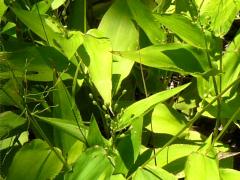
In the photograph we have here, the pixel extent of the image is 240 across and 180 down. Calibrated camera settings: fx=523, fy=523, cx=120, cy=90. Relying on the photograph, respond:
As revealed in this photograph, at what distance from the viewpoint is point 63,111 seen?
0.97 meters

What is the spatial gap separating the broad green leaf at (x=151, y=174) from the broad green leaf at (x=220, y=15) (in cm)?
28

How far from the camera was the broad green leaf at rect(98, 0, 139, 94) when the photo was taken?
3.55 ft

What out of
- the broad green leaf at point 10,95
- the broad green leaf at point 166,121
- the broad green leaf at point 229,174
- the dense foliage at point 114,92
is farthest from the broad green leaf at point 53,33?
the broad green leaf at point 229,174

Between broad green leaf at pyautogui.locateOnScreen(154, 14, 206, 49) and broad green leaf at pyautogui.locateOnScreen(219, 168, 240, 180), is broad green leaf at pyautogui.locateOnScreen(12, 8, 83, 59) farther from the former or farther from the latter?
broad green leaf at pyautogui.locateOnScreen(219, 168, 240, 180)

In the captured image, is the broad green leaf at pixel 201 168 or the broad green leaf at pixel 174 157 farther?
the broad green leaf at pixel 174 157

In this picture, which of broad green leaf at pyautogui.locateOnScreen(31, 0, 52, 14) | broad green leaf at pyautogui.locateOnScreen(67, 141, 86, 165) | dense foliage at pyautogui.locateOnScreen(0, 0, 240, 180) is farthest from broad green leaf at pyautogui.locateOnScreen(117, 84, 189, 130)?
broad green leaf at pyautogui.locateOnScreen(31, 0, 52, 14)

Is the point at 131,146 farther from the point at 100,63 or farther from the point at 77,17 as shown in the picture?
the point at 77,17

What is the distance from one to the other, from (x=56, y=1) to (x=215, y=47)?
14.2 inches

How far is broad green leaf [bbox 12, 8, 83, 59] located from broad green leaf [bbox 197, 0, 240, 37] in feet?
0.79

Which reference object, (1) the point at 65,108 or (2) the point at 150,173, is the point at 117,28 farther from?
(2) the point at 150,173

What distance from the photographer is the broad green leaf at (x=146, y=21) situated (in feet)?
3.39

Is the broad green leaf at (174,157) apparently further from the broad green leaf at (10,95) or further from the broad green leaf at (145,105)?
the broad green leaf at (10,95)

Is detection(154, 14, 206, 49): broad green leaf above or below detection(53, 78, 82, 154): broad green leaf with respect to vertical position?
above

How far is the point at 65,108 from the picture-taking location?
97cm
